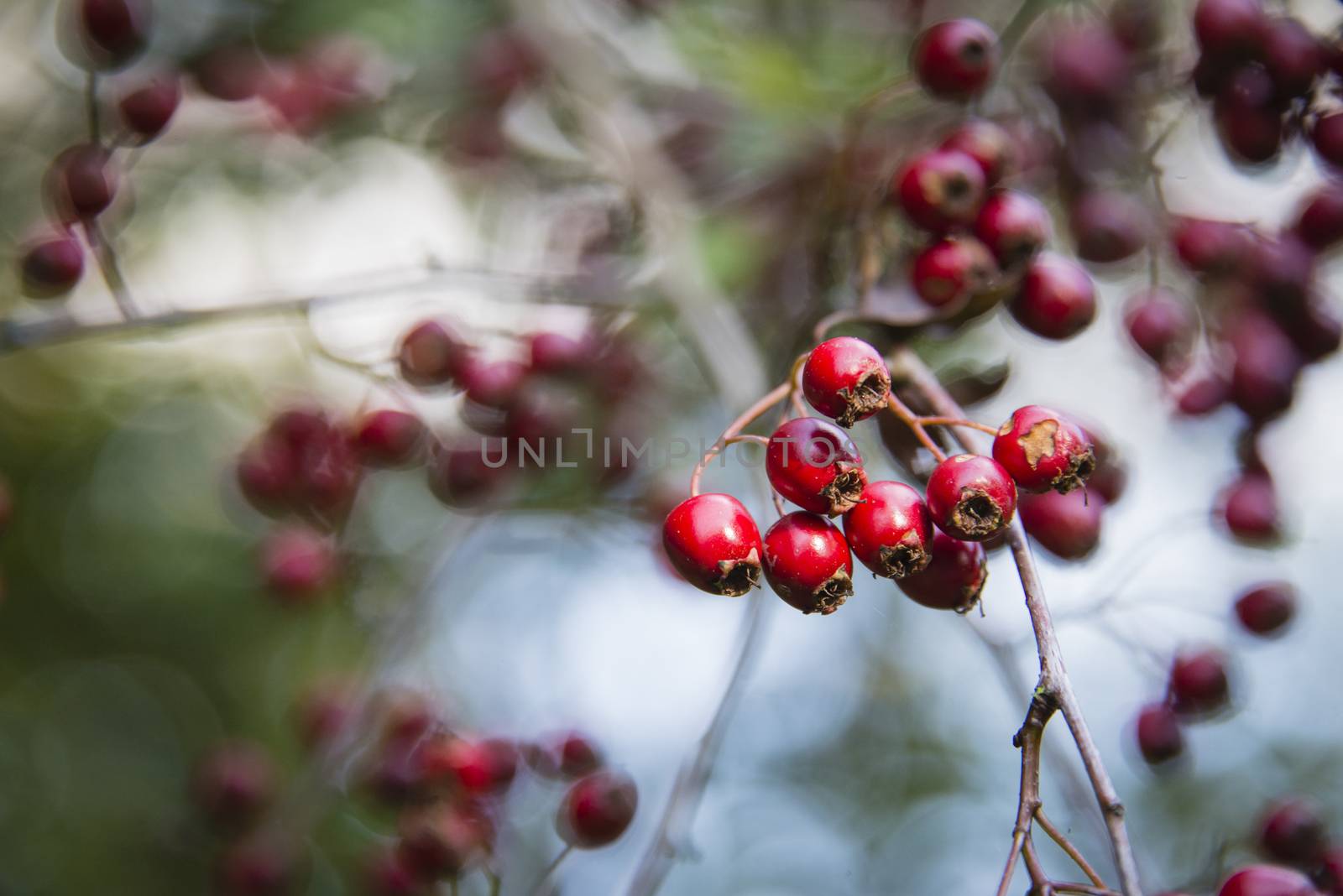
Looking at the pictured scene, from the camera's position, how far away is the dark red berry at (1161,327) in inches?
66.8

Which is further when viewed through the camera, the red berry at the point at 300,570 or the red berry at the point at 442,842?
the red berry at the point at 300,570

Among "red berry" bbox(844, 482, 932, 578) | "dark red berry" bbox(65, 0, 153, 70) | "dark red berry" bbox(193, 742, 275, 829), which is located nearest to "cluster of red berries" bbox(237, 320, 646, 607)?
"dark red berry" bbox(193, 742, 275, 829)

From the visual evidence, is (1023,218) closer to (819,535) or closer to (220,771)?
(819,535)

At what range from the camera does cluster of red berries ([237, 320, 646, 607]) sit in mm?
1957

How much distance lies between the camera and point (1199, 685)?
168cm

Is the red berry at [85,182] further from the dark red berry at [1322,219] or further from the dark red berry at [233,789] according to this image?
the dark red berry at [1322,219]

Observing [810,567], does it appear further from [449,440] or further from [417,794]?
[449,440]

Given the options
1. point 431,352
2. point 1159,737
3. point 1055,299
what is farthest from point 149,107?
point 1159,737

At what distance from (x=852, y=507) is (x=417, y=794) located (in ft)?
4.03

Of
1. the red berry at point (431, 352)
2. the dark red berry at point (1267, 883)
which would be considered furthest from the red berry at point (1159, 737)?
the red berry at point (431, 352)

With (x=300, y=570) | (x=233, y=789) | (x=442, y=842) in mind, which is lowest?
(x=233, y=789)

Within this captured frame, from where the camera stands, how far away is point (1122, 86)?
5.96 ft

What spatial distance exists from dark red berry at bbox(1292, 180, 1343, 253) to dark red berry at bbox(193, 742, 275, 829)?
2475mm

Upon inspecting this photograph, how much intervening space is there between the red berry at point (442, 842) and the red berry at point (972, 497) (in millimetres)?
1115
